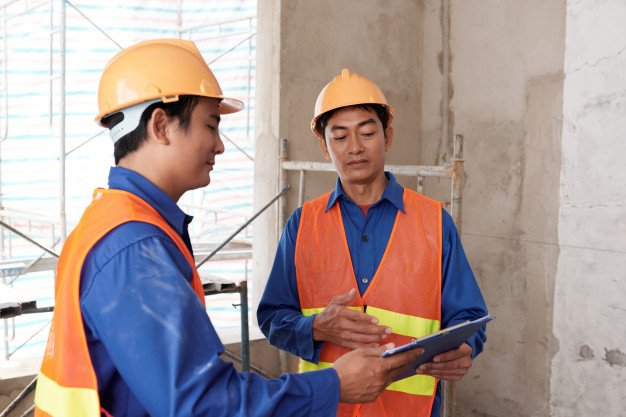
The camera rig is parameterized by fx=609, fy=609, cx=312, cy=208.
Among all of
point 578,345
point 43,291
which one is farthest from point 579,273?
point 43,291

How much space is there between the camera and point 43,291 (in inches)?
339

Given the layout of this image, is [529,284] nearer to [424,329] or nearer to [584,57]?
[584,57]

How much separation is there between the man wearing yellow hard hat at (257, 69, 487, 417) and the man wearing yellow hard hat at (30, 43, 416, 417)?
743mm

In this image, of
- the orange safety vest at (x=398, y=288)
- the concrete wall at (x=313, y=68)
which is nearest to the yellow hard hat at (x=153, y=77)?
the orange safety vest at (x=398, y=288)

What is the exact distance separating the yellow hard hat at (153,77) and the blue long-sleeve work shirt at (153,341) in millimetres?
385

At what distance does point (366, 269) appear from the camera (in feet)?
8.21

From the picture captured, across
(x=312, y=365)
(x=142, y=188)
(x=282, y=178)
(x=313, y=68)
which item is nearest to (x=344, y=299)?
(x=312, y=365)

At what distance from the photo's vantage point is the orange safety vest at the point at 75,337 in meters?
1.33

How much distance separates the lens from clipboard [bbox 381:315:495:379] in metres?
1.74

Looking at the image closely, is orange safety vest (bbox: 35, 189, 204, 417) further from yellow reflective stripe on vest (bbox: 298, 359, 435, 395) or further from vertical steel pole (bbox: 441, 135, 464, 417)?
vertical steel pole (bbox: 441, 135, 464, 417)

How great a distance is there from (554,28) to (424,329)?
2.48 metres

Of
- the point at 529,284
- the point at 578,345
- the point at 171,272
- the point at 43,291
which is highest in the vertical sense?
the point at 171,272

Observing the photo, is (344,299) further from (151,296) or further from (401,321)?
(151,296)

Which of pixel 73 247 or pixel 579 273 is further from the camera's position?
pixel 579 273
